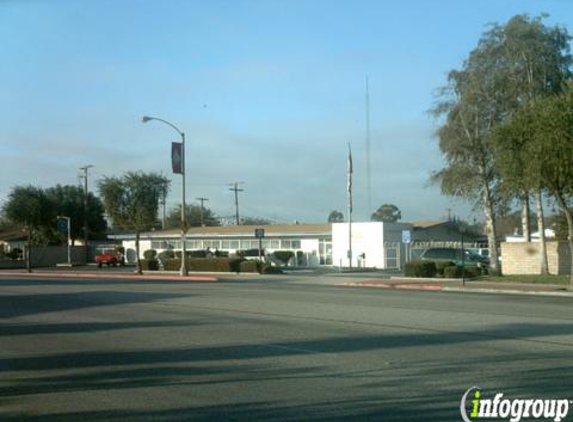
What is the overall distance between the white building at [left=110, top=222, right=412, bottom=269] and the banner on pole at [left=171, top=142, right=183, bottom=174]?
50.8 feet

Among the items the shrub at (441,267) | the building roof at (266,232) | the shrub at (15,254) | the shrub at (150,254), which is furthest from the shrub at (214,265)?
the shrub at (15,254)

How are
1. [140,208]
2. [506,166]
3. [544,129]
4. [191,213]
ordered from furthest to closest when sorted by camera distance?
[191,213] < [140,208] < [506,166] < [544,129]

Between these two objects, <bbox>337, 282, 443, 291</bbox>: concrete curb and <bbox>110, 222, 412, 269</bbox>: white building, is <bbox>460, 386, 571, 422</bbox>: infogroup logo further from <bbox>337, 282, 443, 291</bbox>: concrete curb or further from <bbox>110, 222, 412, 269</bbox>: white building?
<bbox>110, 222, 412, 269</bbox>: white building

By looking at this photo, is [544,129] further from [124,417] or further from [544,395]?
[124,417]

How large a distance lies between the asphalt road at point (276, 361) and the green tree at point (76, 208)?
7274 centimetres

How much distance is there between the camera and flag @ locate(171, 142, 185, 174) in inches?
1757

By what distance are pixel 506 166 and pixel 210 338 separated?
19929mm

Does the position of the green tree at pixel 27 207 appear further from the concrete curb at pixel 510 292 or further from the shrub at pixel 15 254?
the concrete curb at pixel 510 292

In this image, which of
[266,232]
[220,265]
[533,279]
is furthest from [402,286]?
[266,232]

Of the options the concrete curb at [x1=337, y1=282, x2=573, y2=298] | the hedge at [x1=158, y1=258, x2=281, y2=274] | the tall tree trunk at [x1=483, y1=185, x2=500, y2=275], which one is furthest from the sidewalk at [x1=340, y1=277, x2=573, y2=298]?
the hedge at [x1=158, y1=258, x2=281, y2=274]

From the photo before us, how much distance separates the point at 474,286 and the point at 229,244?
40.3m

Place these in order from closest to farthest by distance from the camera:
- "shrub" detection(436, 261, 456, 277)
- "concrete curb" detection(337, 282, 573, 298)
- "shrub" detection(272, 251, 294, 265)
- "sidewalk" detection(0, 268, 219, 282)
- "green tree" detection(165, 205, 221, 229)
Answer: "concrete curb" detection(337, 282, 573, 298), "shrub" detection(436, 261, 456, 277), "sidewalk" detection(0, 268, 219, 282), "shrub" detection(272, 251, 294, 265), "green tree" detection(165, 205, 221, 229)

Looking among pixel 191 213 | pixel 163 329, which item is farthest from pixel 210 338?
pixel 191 213

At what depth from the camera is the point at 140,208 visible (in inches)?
2197
